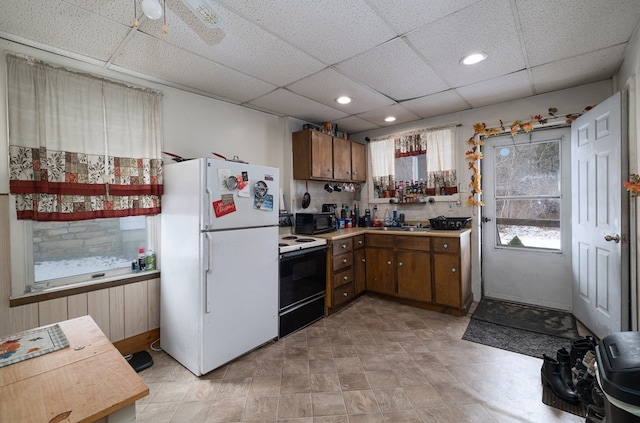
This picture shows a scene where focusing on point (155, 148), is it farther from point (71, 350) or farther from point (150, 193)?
point (71, 350)

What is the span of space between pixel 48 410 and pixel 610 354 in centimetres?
203

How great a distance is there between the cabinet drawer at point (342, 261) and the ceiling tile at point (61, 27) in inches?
106

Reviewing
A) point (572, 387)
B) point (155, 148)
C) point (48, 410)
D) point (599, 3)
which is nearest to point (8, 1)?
point (155, 148)

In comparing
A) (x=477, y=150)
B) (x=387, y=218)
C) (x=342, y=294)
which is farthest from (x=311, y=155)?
(x=477, y=150)

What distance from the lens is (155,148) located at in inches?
102

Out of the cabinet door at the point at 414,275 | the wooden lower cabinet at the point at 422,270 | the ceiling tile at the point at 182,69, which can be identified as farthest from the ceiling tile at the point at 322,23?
the cabinet door at the point at 414,275

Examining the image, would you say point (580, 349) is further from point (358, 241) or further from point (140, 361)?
point (140, 361)

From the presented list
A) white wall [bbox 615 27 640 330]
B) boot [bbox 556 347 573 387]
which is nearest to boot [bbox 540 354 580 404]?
boot [bbox 556 347 573 387]

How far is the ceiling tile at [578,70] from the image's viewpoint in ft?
7.66

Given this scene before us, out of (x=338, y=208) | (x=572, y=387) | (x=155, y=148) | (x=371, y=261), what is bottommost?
(x=572, y=387)

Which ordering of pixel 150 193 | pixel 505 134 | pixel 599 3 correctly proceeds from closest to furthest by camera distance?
pixel 599 3 → pixel 150 193 → pixel 505 134

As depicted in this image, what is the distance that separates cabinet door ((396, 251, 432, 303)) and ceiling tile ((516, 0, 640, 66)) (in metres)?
2.17

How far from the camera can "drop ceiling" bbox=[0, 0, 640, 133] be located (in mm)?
1712

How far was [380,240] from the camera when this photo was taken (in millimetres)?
3676
